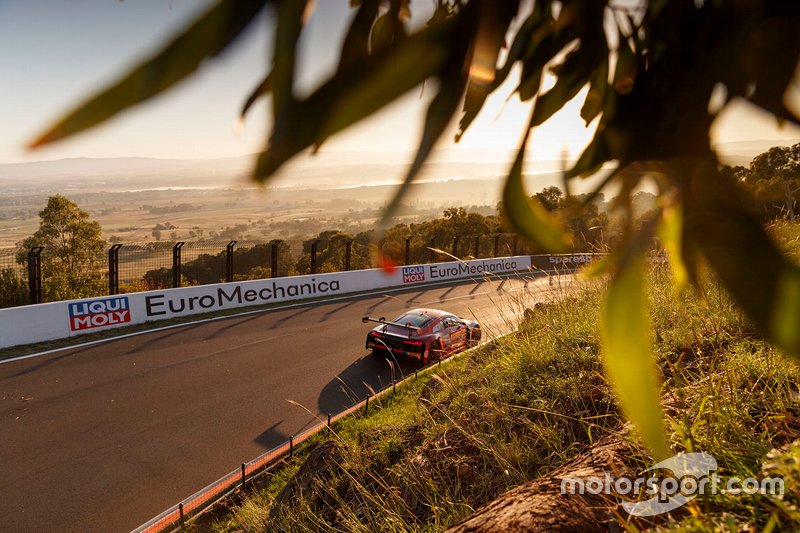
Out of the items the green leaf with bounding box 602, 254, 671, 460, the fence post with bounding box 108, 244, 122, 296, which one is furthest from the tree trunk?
the fence post with bounding box 108, 244, 122, 296

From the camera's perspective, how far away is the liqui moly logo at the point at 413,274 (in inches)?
955

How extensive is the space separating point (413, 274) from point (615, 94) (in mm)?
23287

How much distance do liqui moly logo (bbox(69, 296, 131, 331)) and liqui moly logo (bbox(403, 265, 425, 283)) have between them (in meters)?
12.8

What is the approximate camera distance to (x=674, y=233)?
106cm

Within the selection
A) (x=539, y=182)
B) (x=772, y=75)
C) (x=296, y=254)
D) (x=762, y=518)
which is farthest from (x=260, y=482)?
(x=296, y=254)

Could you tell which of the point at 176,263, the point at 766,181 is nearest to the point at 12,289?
the point at 176,263

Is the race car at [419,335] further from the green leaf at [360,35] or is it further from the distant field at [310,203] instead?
the green leaf at [360,35]

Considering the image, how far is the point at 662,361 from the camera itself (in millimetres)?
4035

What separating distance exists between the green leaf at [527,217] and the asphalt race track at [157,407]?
14.3 feet

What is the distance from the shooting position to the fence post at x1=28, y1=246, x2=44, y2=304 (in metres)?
13.8

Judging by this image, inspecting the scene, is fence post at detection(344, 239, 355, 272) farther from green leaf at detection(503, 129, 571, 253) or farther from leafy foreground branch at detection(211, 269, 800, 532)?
green leaf at detection(503, 129, 571, 253)

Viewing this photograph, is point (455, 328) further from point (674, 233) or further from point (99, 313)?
point (674, 233)

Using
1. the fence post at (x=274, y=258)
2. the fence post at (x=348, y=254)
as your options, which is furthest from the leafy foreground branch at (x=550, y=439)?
the fence post at (x=348, y=254)

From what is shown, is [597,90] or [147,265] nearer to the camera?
[597,90]
